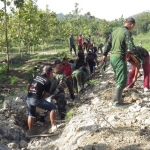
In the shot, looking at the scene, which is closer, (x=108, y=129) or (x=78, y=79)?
(x=108, y=129)

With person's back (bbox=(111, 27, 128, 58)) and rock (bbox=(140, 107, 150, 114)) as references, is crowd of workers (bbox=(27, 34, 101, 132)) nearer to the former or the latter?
person's back (bbox=(111, 27, 128, 58))

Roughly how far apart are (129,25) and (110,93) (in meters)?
2.46

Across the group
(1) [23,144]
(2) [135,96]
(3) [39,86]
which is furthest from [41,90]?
(2) [135,96]

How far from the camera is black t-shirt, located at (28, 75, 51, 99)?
603 centimetres

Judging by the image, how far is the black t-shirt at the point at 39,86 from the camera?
6.03m

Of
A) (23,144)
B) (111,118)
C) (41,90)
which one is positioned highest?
(41,90)

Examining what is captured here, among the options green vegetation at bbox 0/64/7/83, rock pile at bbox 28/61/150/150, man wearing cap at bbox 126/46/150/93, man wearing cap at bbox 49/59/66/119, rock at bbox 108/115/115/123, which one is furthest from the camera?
green vegetation at bbox 0/64/7/83

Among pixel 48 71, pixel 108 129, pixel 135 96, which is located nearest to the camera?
pixel 108 129

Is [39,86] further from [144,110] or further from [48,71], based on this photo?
[144,110]

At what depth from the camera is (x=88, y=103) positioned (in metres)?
7.81

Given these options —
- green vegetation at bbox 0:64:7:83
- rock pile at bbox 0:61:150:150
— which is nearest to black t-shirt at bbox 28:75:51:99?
rock pile at bbox 0:61:150:150

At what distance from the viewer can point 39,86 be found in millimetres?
6070

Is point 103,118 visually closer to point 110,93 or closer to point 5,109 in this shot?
point 110,93

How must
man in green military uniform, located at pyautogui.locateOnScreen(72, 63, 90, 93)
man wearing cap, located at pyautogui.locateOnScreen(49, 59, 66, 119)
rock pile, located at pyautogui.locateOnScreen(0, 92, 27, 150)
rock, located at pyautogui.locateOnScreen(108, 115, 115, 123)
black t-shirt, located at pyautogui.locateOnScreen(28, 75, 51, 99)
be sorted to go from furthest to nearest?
man in green military uniform, located at pyautogui.locateOnScreen(72, 63, 90, 93) → man wearing cap, located at pyautogui.locateOnScreen(49, 59, 66, 119) → rock pile, located at pyautogui.locateOnScreen(0, 92, 27, 150) → black t-shirt, located at pyautogui.locateOnScreen(28, 75, 51, 99) → rock, located at pyautogui.locateOnScreen(108, 115, 115, 123)
